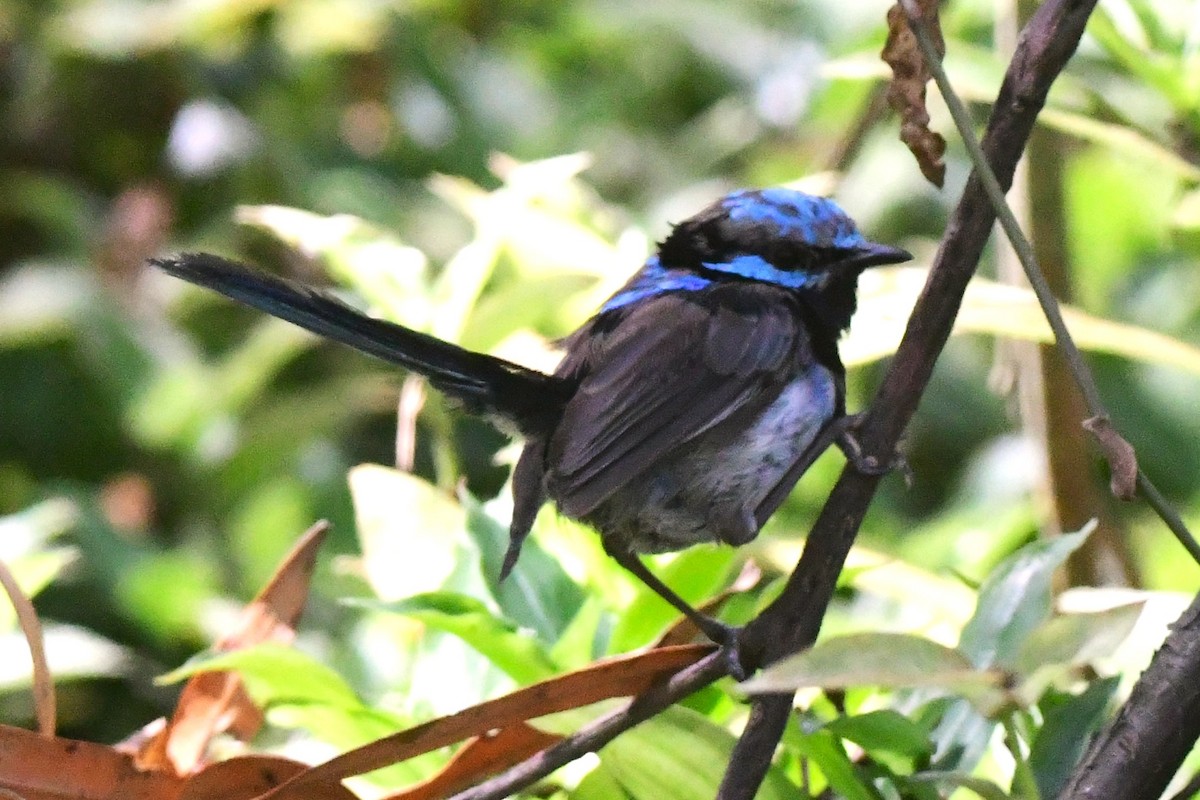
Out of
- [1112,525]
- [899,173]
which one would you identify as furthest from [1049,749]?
[899,173]

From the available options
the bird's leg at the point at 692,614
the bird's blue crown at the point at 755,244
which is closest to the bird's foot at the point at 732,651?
the bird's leg at the point at 692,614

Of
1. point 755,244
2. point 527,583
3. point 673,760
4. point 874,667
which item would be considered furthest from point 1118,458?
point 755,244

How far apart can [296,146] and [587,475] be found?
112 inches

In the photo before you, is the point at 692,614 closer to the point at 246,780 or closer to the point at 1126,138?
the point at 246,780

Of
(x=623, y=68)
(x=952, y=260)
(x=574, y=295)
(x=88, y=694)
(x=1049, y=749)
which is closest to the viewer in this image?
(x=952, y=260)

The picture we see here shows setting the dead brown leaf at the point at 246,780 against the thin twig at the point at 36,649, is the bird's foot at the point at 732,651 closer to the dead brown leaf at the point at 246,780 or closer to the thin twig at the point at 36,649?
the dead brown leaf at the point at 246,780

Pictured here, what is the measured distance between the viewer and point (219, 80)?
4344 millimetres

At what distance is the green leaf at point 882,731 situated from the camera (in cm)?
116

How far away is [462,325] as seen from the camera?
1926 mm

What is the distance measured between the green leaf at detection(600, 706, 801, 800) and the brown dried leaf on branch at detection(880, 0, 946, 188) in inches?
18.6

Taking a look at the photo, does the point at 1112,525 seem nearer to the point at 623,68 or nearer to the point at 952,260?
the point at 952,260

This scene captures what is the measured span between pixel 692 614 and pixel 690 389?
47cm

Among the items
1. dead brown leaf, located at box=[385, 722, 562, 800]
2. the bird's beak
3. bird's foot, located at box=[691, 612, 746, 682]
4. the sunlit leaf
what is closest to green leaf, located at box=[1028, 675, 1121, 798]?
bird's foot, located at box=[691, 612, 746, 682]

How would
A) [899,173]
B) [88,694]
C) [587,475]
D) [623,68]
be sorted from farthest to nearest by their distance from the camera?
[623,68], [899,173], [88,694], [587,475]
